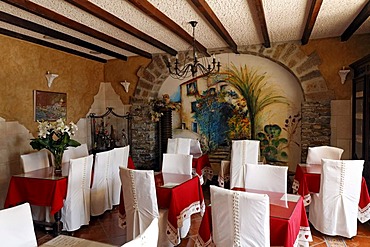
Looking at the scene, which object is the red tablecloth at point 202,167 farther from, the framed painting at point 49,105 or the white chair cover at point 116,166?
the framed painting at point 49,105

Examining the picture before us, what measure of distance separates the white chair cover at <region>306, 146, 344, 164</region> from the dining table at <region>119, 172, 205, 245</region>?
194 centimetres

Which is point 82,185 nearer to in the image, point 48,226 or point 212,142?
point 48,226

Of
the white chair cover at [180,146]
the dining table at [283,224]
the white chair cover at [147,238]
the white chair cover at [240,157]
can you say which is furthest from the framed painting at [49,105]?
the white chair cover at [147,238]

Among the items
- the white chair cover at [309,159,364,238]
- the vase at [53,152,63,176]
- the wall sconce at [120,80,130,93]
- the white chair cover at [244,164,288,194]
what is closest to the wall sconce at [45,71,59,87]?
the wall sconce at [120,80,130,93]

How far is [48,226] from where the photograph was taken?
3527 millimetres

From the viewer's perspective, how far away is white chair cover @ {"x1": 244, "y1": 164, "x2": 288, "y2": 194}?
2.91 meters

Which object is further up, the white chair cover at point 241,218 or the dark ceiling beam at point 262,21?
the dark ceiling beam at point 262,21

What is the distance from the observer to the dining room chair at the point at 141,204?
2781mm

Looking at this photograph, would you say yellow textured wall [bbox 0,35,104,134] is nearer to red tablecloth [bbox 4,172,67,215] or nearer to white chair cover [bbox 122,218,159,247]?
red tablecloth [bbox 4,172,67,215]

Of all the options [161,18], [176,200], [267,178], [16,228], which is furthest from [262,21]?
[16,228]

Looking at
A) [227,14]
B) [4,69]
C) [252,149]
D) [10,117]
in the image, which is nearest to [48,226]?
[10,117]

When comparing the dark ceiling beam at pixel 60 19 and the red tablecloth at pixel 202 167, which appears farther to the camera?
the red tablecloth at pixel 202 167

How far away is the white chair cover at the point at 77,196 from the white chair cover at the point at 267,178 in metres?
2.02

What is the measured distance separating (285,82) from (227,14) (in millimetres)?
2250
